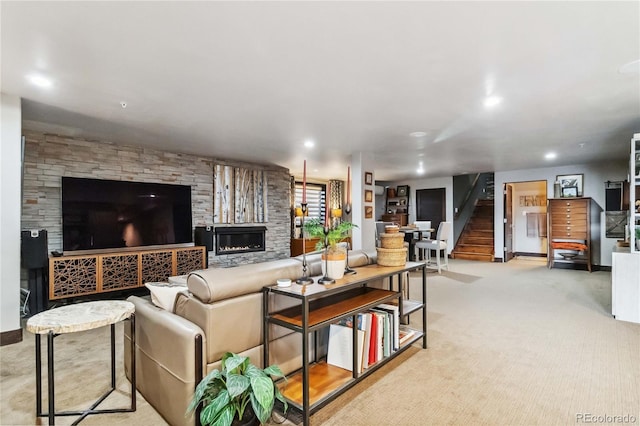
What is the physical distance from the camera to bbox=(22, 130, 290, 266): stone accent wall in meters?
4.19

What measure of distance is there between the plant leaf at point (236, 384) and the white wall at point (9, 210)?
9.02 feet

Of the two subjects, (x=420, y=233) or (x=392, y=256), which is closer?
(x=392, y=256)

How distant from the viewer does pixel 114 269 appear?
14.5ft

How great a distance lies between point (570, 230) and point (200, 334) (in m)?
7.83

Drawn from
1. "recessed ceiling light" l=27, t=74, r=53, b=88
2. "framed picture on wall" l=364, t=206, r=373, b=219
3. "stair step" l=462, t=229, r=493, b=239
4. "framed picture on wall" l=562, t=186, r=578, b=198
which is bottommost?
"stair step" l=462, t=229, r=493, b=239

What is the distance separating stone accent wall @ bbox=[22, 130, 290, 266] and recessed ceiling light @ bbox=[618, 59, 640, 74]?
559 centimetres

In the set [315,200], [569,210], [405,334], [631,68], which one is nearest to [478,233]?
[569,210]

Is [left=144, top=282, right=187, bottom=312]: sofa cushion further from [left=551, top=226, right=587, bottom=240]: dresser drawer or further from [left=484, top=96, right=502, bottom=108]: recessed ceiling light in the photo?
[left=551, top=226, right=587, bottom=240]: dresser drawer

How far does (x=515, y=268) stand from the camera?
7.04 meters

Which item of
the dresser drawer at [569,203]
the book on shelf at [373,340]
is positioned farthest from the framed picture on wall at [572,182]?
the book on shelf at [373,340]

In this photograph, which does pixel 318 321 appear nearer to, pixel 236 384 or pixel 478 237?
pixel 236 384

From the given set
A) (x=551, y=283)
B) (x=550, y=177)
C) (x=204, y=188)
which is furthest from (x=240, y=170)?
(x=550, y=177)

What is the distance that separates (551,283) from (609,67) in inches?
165

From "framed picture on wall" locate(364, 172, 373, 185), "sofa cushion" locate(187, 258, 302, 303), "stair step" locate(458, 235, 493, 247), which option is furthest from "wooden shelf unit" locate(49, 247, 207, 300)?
"stair step" locate(458, 235, 493, 247)
